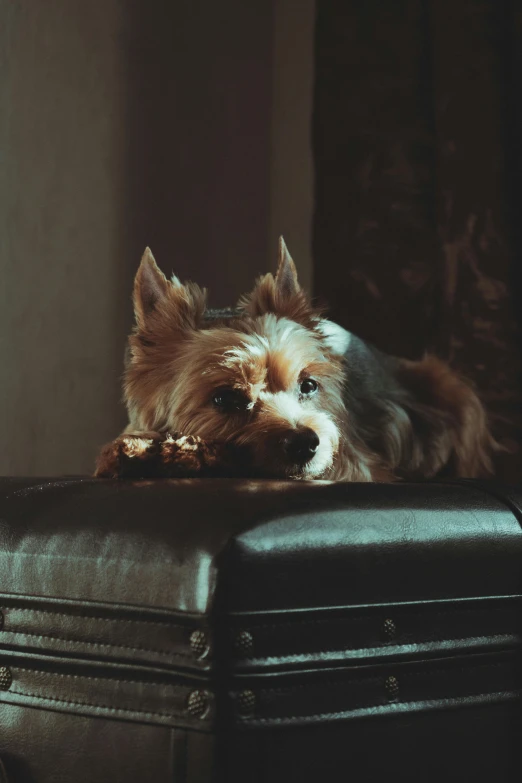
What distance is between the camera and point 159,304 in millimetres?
1590

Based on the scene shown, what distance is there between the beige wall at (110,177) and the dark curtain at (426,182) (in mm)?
308

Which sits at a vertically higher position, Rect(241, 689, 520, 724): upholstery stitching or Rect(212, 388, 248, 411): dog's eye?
Rect(212, 388, 248, 411): dog's eye

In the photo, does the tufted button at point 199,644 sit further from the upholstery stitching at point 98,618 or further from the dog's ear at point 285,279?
the dog's ear at point 285,279

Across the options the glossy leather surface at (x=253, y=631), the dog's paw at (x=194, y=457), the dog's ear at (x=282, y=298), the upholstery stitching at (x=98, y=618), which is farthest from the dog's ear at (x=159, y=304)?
the upholstery stitching at (x=98, y=618)

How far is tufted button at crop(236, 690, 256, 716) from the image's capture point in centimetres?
93

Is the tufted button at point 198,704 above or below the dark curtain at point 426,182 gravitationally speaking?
below

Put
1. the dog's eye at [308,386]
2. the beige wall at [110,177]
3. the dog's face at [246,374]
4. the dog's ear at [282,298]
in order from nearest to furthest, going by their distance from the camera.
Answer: the dog's face at [246,374] < the dog's eye at [308,386] < the dog's ear at [282,298] < the beige wall at [110,177]

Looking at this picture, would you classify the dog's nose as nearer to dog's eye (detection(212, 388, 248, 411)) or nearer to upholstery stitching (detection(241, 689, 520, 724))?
dog's eye (detection(212, 388, 248, 411))

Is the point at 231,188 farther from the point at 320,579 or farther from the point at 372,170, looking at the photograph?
the point at 320,579

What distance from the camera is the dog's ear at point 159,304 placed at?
5.18 feet

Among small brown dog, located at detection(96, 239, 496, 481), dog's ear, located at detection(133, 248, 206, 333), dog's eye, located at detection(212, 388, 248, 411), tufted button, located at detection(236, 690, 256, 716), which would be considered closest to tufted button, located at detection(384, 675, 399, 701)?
tufted button, located at detection(236, 690, 256, 716)

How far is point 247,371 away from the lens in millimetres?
1467

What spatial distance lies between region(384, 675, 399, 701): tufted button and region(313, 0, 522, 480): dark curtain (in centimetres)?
115

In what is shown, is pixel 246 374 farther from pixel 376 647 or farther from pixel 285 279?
pixel 376 647
